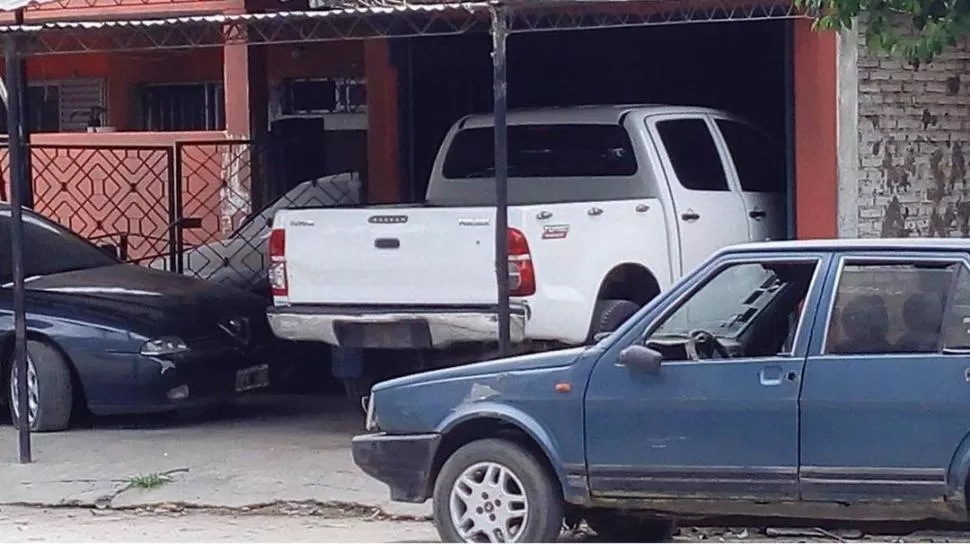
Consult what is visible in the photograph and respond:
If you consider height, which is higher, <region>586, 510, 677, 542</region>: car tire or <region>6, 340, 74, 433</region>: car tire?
<region>6, 340, 74, 433</region>: car tire

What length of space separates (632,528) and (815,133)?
4327 mm

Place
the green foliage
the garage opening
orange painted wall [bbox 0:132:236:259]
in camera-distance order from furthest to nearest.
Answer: orange painted wall [bbox 0:132:236:259], the garage opening, the green foliage

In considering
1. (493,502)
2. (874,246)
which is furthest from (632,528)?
(874,246)

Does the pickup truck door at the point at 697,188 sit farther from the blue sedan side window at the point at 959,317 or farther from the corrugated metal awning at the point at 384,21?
the blue sedan side window at the point at 959,317

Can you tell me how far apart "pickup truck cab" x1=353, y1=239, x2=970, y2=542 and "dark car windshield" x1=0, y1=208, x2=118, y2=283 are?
5719 millimetres

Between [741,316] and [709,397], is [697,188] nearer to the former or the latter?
[741,316]

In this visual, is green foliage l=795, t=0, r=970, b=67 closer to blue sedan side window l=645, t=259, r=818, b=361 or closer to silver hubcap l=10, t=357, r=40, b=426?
blue sedan side window l=645, t=259, r=818, b=361

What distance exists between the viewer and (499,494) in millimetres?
8352

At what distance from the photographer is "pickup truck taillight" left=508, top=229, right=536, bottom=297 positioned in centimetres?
1074

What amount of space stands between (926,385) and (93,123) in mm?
14894

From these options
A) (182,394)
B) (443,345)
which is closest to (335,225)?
(443,345)

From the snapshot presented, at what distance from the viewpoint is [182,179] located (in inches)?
718

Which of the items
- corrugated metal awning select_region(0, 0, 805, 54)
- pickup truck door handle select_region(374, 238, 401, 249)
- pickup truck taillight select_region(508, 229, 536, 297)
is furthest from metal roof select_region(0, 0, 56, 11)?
pickup truck taillight select_region(508, 229, 536, 297)

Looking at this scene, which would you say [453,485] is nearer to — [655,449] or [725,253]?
[655,449]
